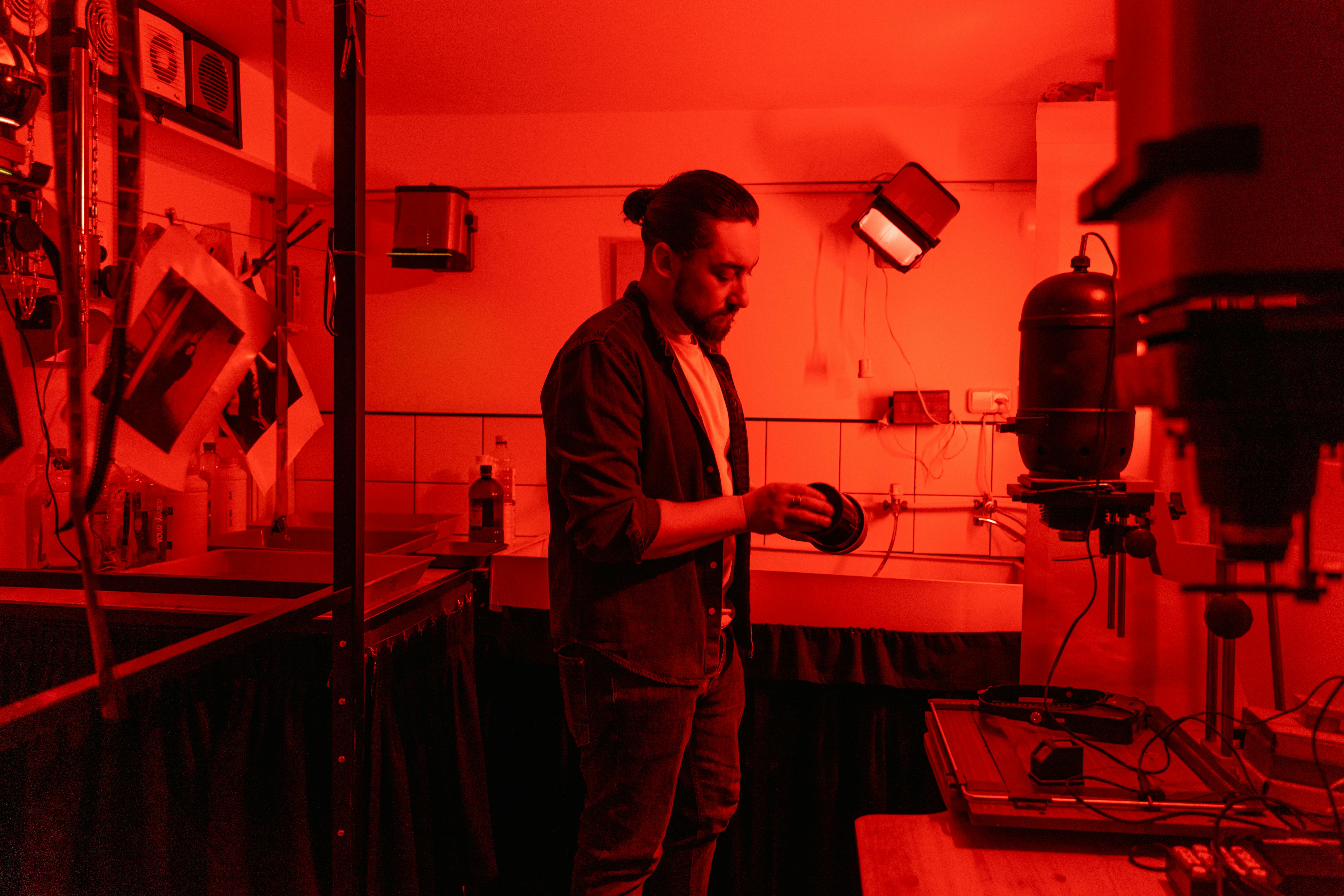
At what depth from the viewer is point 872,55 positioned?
2.00 metres

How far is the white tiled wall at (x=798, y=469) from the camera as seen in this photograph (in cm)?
227

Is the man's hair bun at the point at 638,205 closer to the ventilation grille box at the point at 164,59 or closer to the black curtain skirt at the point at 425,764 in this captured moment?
the black curtain skirt at the point at 425,764

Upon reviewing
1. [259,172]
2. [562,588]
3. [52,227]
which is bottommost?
[562,588]

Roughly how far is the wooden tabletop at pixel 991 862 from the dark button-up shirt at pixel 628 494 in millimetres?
396

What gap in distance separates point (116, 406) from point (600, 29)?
180 centimetres

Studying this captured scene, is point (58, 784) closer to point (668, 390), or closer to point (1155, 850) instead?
point (668, 390)

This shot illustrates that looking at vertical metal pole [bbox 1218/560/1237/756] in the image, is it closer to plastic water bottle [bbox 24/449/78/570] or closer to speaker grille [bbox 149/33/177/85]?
plastic water bottle [bbox 24/449/78/570]

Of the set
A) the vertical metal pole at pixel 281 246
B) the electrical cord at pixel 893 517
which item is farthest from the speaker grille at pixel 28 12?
the electrical cord at pixel 893 517

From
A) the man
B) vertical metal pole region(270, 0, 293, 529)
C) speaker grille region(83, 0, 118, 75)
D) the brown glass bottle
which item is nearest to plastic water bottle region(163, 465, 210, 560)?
the brown glass bottle

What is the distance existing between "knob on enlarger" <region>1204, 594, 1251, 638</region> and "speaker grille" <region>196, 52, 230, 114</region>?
2.26 m

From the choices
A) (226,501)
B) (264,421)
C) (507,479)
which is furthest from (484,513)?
(264,421)

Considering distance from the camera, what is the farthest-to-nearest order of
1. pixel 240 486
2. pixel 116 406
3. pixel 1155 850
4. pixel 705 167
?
pixel 705 167
pixel 240 486
pixel 1155 850
pixel 116 406

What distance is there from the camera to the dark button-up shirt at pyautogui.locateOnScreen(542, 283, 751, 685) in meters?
1.07

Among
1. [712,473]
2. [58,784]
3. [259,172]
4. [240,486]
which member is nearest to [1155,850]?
[712,473]
